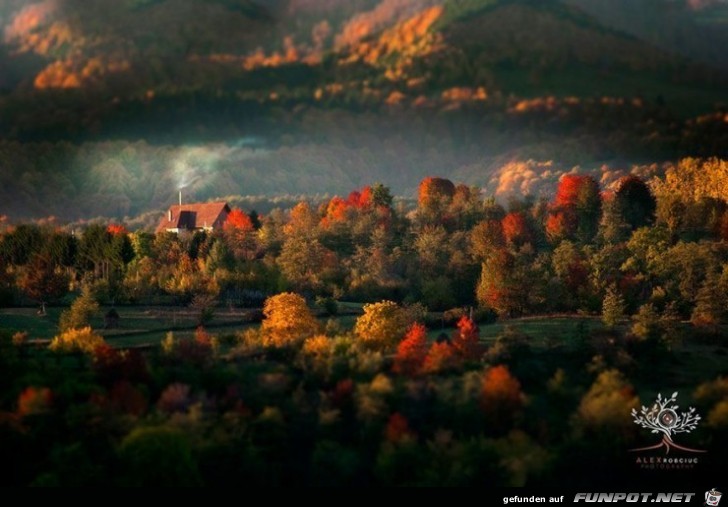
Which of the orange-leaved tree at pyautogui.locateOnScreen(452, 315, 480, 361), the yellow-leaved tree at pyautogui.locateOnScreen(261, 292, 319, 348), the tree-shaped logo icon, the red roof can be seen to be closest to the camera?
the tree-shaped logo icon

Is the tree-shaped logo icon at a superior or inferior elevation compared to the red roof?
inferior

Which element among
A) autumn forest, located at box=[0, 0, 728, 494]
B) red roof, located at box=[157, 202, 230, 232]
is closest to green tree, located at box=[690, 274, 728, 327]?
autumn forest, located at box=[0, 0, 728, 494]

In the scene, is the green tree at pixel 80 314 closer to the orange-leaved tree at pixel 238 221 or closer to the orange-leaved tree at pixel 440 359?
the orange-leaved tree at pixel 440 359

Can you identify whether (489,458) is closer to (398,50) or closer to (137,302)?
(137,302)

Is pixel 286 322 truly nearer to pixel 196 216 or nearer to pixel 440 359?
pixel 440 359

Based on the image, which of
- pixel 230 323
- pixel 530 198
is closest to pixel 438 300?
pixel 230 323

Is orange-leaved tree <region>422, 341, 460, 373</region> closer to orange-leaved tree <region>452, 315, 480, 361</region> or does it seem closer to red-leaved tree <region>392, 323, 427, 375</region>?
red-leaved tree <region>392, 323, 427, 375</region>
